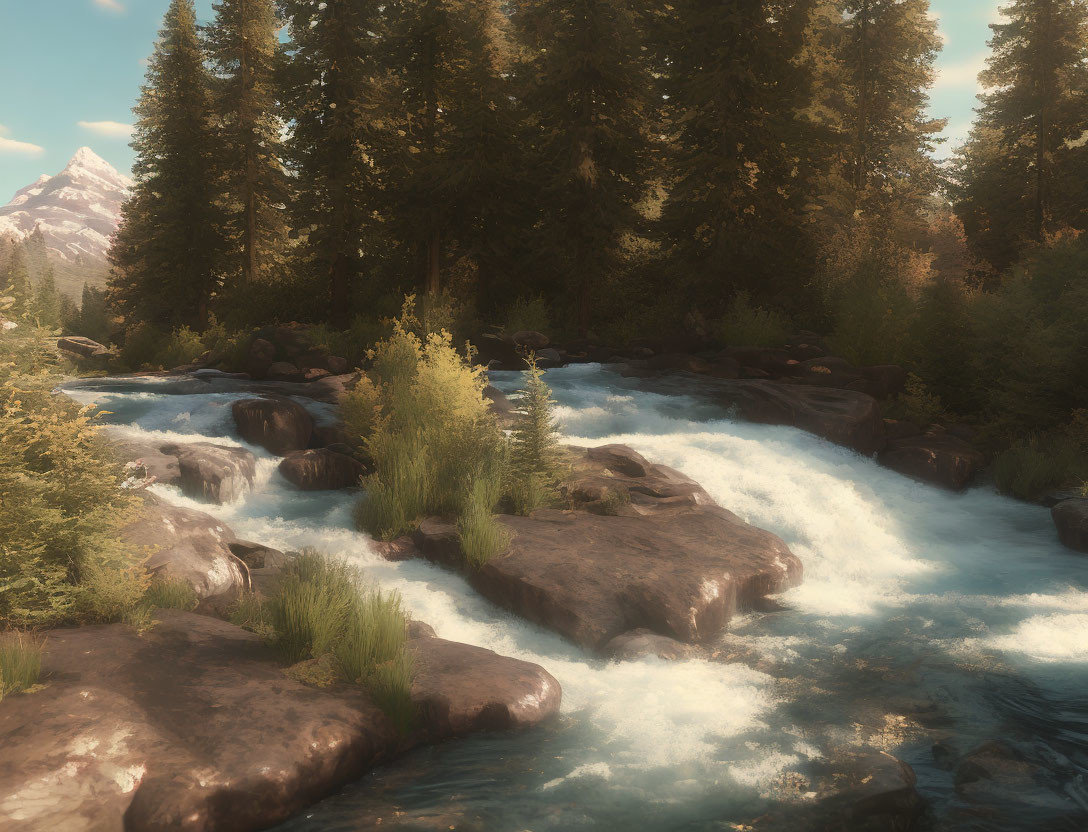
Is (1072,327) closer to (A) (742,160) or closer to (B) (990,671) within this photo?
(B) (990,671)

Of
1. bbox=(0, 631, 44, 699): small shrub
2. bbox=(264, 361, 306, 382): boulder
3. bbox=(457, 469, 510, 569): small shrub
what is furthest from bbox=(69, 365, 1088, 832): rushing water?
bbox=(264, 361, 306, 382): boulder

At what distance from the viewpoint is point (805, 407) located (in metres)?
17.4

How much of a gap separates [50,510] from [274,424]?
7498mm

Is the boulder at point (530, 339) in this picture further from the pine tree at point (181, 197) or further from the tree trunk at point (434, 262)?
the pine tree at point (181, 197)

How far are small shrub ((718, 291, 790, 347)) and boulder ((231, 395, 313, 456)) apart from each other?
48.4ft

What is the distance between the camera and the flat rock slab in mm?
4715

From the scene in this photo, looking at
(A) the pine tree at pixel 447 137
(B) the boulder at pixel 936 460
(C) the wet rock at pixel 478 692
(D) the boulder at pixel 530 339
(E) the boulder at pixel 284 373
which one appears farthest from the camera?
(A) the pine tree at pixel 447 137

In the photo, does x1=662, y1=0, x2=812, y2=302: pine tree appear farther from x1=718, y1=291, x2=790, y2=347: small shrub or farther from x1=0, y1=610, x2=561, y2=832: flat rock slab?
x1=0, y1=610, x2=561, y2=832: flat rock slab

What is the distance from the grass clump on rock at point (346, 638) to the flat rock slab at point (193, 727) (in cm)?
15

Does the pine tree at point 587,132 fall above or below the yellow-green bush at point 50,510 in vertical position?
above

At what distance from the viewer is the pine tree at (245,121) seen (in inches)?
1417

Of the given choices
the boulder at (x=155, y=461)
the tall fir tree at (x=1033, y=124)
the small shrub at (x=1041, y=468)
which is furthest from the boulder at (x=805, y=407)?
the tall fir tree at (x=1033, y=124)

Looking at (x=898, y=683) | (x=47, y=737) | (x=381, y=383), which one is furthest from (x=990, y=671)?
(x=381, y=383)

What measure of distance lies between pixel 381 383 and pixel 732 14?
763 inches
